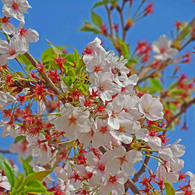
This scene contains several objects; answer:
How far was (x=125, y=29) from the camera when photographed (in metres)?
3.87

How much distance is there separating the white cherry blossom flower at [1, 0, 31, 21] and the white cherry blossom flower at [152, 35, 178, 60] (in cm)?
269

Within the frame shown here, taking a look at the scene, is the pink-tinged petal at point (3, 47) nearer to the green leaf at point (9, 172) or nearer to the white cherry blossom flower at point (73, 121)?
the white cherry blossom flower at point (73, 121)

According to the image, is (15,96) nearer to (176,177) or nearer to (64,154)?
(64,154)

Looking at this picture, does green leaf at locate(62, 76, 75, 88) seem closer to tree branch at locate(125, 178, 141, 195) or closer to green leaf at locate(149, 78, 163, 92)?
tree branch at locate(125, 178, 141, 195)

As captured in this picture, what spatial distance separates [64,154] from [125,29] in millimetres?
2416

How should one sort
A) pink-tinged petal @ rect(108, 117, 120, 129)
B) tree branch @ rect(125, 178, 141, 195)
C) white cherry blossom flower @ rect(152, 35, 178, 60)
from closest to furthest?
pink-tinged petal @ rect(108, 117, 120, 129)
tree branch @ rect(125, 178, 141, 195)
white cherry blossom flower @ rect(152, 35, 178, 60)

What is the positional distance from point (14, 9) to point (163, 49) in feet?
9.53

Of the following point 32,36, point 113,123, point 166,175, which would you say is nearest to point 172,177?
point 166,175

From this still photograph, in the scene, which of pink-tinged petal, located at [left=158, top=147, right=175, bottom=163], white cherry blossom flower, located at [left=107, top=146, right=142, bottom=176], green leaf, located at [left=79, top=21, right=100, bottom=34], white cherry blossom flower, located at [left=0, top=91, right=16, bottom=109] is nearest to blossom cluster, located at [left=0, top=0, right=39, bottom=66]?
white cherry blossom flower, located at [left=0, top=91, right=16, bottom=109]

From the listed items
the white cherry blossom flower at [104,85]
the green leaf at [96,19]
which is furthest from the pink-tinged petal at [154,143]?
the green leaf at [96,19]

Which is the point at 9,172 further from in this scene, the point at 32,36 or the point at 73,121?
the point at 32,36

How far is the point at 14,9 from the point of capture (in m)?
1.49

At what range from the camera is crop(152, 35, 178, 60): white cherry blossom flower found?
3951 millimetres

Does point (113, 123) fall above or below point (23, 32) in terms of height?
below
